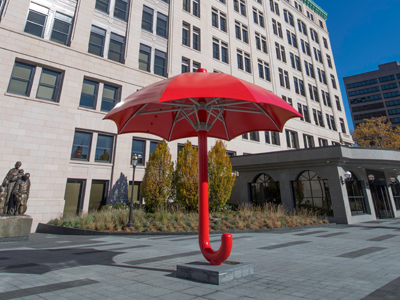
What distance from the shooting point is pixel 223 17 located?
29.9 metres

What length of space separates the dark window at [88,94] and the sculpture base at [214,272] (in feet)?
55.6

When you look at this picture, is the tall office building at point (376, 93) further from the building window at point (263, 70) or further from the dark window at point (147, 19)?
the dark window at point (147, 19)

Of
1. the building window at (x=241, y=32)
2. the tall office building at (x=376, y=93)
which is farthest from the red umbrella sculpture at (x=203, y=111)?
the tall office building at (x=376, y=93)

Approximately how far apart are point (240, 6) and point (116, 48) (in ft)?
67.9

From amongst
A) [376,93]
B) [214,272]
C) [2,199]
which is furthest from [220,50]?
[376,93]

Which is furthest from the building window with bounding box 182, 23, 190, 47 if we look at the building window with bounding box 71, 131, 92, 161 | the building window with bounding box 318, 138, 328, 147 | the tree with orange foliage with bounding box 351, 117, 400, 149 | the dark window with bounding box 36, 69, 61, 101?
the tree with orange foliage with bounding box 351, 117, 400, 149

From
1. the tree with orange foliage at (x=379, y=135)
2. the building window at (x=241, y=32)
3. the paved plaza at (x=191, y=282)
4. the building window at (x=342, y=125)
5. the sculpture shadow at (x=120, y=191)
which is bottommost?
the paved plaza at (x=191, y=282)

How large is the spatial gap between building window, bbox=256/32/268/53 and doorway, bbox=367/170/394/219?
70.1ft

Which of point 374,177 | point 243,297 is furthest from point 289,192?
point 243,297

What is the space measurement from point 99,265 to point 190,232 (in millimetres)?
6649

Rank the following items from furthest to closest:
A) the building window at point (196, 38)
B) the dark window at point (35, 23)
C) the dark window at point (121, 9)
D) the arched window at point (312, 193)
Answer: the building window at point (196, 38) → the dark window at point (121, 9) → the arched window at point (312, 193) → the dark window at point (35, 23)

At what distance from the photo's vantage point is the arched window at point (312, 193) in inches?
669

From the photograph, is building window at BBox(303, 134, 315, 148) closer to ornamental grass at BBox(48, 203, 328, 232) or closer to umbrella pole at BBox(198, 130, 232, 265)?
ornamental grass at BBox(48, 203, 328, 232)

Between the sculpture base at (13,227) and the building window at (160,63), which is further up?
the building window at (160,63)
